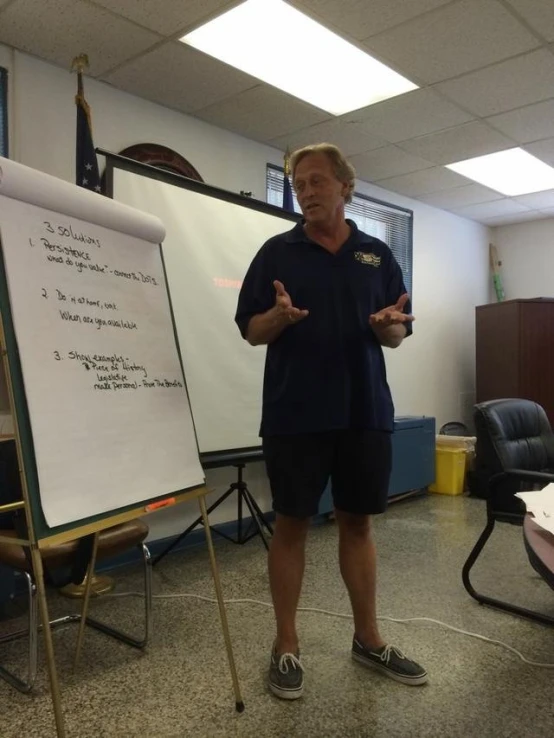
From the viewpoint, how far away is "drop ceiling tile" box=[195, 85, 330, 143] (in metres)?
3.14

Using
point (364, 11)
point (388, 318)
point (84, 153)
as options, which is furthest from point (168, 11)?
point (388, 318)

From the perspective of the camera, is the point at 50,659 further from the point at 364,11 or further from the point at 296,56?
the point at 296,56

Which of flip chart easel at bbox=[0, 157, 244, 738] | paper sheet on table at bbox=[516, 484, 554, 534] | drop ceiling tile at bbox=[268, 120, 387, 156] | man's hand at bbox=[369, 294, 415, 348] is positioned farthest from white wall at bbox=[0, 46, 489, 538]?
paper sheet on table at bbox=[516, 484, 554, 534]

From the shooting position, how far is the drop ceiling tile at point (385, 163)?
4.02 m

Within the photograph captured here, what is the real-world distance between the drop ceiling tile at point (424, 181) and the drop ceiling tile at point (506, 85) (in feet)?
3.29

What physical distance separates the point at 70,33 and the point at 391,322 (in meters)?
1.97

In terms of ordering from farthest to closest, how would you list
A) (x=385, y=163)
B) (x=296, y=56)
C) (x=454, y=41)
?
(x=385, y=163)
(x=296, y=56)
(x=454, y=41)

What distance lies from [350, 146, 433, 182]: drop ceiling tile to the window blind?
0.64ft

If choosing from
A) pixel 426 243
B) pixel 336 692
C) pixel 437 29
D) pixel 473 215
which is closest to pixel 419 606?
pixel 336 692

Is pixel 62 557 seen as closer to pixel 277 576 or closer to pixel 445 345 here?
pixel 277 576

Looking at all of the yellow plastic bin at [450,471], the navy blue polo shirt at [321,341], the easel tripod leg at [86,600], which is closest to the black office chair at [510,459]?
the navy blue polo shirt at [321,341]

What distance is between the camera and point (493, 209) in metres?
5.43

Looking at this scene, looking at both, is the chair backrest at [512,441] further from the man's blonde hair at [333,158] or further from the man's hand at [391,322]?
the man's blonde hair at [333,158]

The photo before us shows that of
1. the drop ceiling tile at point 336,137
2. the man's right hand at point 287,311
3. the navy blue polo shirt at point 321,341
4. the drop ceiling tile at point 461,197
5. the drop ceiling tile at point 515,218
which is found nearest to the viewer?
the man's right hand at point 287,311
